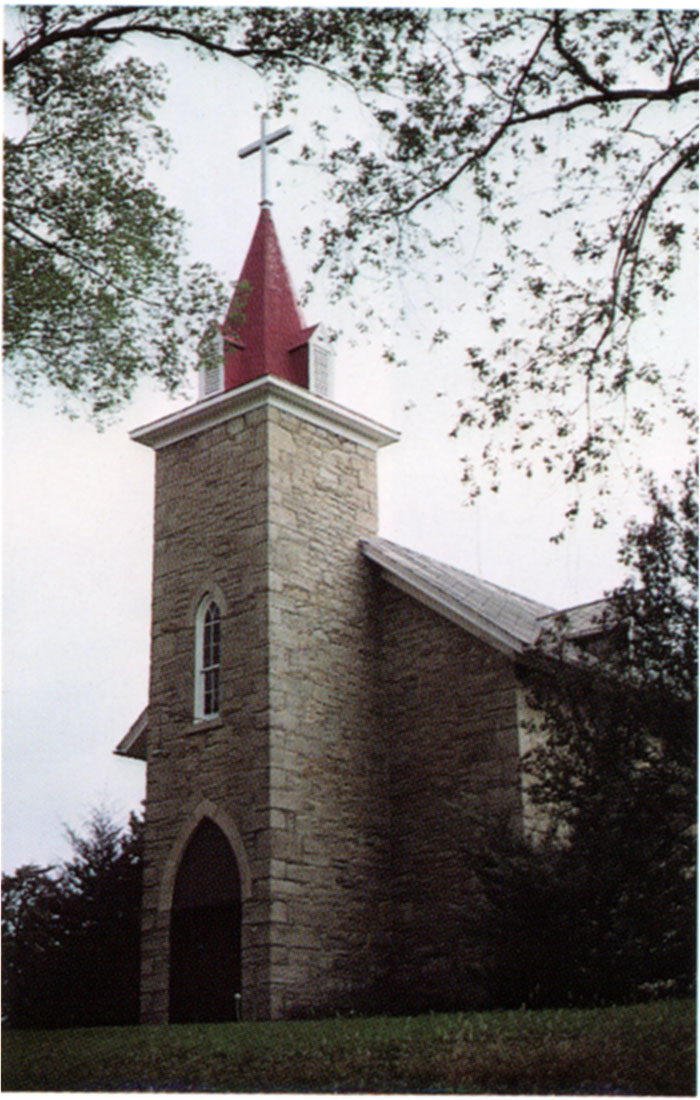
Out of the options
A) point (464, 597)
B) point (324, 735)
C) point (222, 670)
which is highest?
point (464, 597)

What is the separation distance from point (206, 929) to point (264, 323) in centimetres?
464

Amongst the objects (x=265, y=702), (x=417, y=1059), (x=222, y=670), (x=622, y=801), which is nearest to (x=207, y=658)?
(x=222, y=670)

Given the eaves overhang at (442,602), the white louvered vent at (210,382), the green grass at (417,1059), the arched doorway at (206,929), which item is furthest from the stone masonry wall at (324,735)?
the green grass at (417,1059)

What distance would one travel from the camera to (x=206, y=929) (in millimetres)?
10234

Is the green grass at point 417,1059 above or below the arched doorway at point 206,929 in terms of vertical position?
below

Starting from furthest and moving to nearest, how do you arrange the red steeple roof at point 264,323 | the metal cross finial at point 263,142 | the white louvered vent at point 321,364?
the white louvered vent at point 321,364 < the red steeple roof at point 264,323 < the metal cross finial at point 263,142

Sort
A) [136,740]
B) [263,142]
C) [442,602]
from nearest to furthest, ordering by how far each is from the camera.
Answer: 1. [263,142]
2. [136,740]
3. [442,602]

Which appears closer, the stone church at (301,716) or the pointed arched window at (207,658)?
the stone church at (301,716)

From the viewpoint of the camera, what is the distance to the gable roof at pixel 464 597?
9.59 metres

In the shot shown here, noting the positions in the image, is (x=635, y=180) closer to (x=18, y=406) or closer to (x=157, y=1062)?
(x=18, y=406)

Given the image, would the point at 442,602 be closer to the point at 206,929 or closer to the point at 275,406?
the point at 275,406

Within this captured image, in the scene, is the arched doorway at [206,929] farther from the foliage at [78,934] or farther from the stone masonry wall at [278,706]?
the foliage at [78,934]

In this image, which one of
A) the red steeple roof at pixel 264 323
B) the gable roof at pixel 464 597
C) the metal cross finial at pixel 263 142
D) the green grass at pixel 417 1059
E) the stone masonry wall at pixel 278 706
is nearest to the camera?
the green grass at pixel 417 1059

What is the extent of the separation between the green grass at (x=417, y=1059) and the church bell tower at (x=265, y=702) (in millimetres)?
2434
